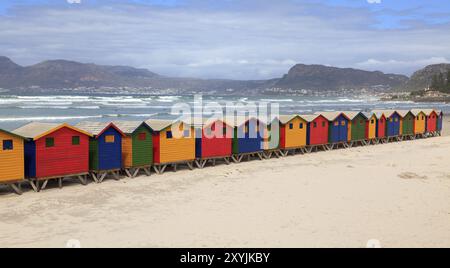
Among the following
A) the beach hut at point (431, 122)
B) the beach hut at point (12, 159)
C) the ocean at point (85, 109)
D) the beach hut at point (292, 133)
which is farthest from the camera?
the ocean at point (85, 109)

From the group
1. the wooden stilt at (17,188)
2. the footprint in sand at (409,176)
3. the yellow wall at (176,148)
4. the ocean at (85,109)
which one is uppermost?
the ocean at (85,109)

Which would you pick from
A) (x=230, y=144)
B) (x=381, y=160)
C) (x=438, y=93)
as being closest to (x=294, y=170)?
(x=230, y=144)

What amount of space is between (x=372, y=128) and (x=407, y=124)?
17.4 ft

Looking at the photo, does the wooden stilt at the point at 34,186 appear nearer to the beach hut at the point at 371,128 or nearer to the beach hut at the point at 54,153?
the beach hut at the point at 54,153

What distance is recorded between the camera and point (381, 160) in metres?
27.3

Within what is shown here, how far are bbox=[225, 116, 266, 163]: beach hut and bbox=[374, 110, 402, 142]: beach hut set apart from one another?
13.6 m

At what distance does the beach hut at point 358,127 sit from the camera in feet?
111

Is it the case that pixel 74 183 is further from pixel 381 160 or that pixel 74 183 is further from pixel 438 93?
pixel 438 93

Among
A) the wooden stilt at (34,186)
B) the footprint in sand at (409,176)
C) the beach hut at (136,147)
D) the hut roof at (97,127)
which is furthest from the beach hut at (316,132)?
the wooden stilt at (34,186)

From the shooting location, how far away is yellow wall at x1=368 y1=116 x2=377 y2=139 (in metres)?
35.4

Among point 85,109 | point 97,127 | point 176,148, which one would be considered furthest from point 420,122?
point 85,109

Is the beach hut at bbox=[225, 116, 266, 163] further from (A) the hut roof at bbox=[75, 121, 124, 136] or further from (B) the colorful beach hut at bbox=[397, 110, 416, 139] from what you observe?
(B) the colorful beach hut at bbox=[397, 110, 416, 139]

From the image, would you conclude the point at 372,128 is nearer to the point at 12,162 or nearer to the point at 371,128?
the point at 371,128

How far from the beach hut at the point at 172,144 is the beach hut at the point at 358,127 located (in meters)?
13.8
